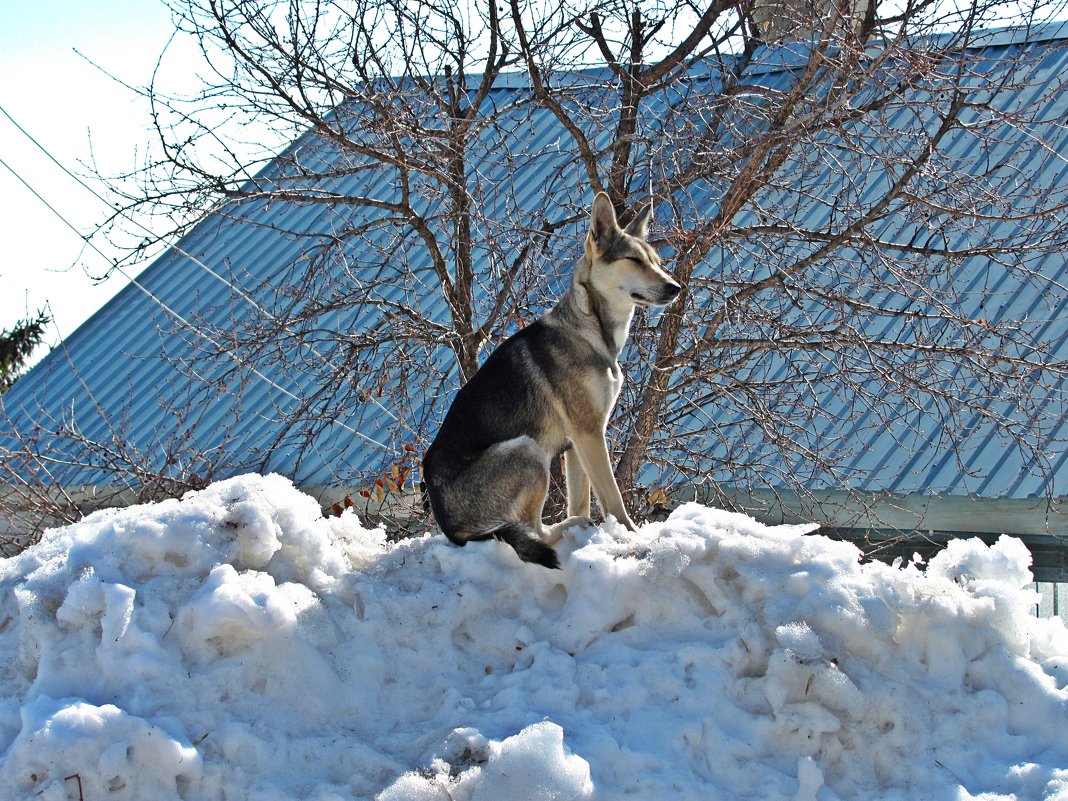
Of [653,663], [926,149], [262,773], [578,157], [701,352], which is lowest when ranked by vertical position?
[262,773]

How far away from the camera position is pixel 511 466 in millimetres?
5223

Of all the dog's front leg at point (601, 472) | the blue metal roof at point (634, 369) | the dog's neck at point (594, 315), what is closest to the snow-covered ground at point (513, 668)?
the dog's front leg at point (601, 472)

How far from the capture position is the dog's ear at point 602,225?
18.2 feet

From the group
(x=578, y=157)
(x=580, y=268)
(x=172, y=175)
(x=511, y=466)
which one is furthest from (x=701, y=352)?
(x=172, y=175)

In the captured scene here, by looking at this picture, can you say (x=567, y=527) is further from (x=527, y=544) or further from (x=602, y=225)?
(x=602, y=225)

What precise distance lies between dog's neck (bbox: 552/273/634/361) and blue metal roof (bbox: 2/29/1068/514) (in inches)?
74.8

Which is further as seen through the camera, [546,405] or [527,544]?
[546,405]

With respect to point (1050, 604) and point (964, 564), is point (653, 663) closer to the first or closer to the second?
point (964, 564)

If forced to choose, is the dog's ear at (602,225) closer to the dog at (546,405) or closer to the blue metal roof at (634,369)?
the dog at (546,405)

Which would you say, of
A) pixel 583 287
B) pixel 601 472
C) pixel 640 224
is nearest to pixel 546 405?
pixel 601 472

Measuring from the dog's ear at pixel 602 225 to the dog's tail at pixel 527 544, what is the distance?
1539 mm

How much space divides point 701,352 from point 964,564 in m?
3.87

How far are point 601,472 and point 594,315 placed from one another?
0.80 m

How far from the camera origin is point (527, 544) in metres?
4.64
